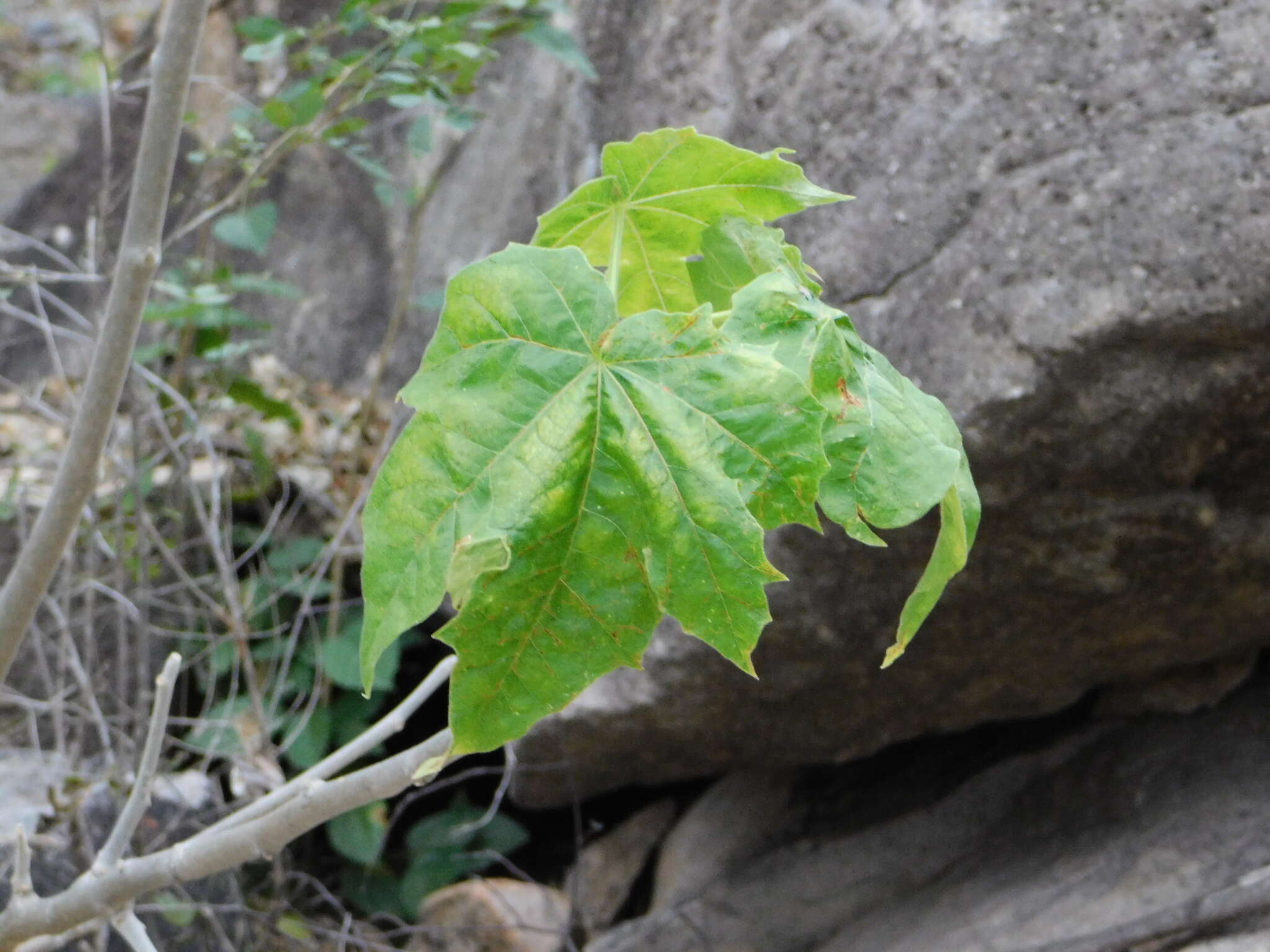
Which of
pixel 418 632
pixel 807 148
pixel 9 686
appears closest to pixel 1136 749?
pixel 807 148

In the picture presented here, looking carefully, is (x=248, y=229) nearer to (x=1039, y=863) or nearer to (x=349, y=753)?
(x=349, y=753)

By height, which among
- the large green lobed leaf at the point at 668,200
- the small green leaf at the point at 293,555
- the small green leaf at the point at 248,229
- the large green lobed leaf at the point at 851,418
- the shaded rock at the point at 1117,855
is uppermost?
the large green lobed leaf at the point at 668,200

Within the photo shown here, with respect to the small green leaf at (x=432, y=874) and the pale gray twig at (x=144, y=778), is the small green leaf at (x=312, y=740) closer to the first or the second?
the small green leaf at (x=432, y=874)

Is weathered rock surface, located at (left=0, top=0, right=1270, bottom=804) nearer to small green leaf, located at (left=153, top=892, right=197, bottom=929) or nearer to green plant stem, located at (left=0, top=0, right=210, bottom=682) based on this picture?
A: small green leaf, located at (left=153, top=892, right=197, bottom=929)

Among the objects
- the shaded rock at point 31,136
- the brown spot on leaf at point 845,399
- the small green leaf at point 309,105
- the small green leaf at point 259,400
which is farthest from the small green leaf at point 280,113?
the shaded rock at point 31,136

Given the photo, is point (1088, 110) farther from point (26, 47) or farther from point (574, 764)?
point (26, 47)

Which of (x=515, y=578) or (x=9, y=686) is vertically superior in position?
(x=515, y=578)
